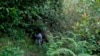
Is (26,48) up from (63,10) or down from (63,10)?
down

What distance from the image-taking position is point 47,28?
1277cm

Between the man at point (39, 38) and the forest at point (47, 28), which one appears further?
the man at point (39, 38)

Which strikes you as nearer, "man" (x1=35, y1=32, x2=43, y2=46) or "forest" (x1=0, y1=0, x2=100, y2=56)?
"forest" (x1=0, y1=0, x2=100, y2=56)

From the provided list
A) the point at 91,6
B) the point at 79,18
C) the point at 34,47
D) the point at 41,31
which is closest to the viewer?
the point at 34,47

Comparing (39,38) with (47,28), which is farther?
(47,28)

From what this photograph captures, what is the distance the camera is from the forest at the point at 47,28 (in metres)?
10.0

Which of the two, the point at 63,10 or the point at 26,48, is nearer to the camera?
the point at 26,48

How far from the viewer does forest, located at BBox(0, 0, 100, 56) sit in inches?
395

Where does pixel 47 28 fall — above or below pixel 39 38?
above

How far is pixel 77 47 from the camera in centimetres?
1055

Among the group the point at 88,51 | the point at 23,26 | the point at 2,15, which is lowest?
the point at 88,51

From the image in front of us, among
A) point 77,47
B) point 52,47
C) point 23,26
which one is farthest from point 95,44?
point 23,26

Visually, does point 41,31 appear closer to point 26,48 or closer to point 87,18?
point 26,48

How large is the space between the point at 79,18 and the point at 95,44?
8.50 ft
